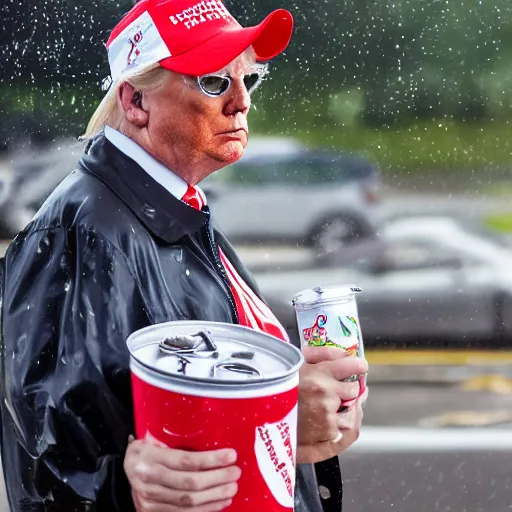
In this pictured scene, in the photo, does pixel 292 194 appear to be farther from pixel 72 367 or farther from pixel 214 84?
pixel 72 367

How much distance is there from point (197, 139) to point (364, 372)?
0.40m

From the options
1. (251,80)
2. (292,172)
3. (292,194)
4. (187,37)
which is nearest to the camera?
(187,37)

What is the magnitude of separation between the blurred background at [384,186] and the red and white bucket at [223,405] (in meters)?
1.14

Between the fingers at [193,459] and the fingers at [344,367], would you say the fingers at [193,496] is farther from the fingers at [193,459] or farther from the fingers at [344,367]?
the fingers at [344,367]

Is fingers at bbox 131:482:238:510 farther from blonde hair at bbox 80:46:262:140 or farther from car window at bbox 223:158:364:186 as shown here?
car window at bbox 223:158:364:186

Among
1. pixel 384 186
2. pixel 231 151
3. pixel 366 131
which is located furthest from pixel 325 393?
pixel 384 186

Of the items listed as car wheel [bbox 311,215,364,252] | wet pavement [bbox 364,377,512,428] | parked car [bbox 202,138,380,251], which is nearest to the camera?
parked car [bbox 202,138,380,251]

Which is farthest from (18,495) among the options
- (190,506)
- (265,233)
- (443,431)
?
(443,431)

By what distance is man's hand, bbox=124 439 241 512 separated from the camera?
3.05 ft

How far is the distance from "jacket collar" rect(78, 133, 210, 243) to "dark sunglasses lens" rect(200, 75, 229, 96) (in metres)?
0.15

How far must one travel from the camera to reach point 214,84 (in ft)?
4.00

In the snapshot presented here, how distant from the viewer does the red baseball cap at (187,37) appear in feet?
3.88

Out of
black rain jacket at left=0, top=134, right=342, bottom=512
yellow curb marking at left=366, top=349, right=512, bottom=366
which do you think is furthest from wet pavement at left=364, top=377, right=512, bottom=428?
black rain jacket at left=0, top=134, right=342, bottom=512

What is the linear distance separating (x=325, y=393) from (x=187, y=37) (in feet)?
1.69
